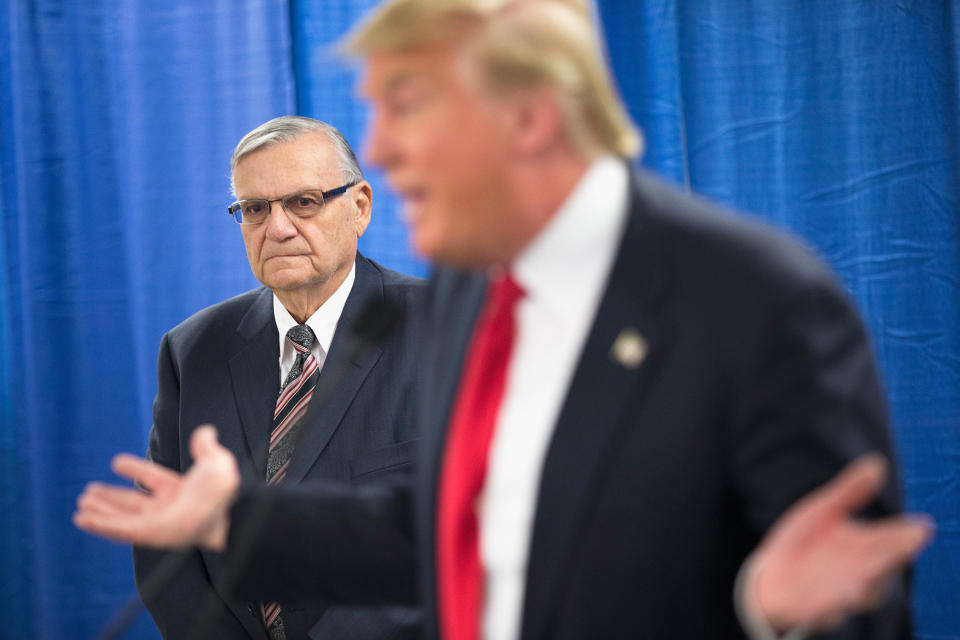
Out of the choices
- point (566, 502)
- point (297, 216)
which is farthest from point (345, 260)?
point (566, 502)

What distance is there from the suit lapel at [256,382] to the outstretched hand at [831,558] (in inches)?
49.1

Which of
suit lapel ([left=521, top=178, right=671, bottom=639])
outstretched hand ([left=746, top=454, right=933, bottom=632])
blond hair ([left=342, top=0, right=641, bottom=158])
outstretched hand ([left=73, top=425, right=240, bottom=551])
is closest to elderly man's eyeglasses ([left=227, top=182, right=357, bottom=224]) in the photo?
outstretched hand ([left=73, top=425, right=240, bottom=551])

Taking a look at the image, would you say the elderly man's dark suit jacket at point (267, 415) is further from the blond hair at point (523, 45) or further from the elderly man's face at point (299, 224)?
the blond hair at point (523, 45)

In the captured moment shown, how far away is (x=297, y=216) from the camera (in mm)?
1989

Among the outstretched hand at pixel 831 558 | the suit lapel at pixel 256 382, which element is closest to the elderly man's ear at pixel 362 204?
the suit lapel at pixel 256 382

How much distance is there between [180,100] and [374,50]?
199cm

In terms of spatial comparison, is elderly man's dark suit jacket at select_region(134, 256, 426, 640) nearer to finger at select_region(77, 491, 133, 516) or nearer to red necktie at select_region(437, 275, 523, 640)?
finger at select_region(77, 491, 133, 516)

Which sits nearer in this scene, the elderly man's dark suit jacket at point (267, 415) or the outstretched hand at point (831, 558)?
the outstretched hand at point (831, 558)

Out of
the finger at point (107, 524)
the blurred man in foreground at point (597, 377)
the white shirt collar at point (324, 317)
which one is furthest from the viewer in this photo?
the white shirt collar at point (324, 317)

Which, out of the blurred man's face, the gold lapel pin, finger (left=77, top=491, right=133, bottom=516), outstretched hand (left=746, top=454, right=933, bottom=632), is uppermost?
the blurred man's face

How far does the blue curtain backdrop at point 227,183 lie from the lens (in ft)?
7.77

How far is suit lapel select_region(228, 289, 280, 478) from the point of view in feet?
6.10

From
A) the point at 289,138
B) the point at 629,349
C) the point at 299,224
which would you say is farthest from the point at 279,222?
the point at 629,349

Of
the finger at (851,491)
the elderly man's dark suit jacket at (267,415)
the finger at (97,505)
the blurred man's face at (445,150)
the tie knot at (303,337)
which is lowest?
the elderly man's dark suit jacket at (267,415)
